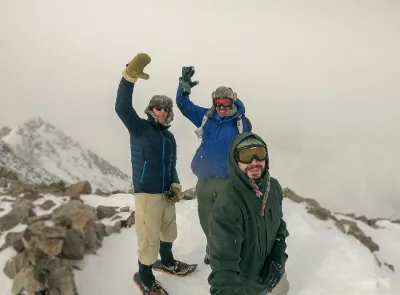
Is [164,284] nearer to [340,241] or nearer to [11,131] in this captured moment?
[340,241]

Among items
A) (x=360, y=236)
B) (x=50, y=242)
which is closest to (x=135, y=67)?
(x=50, y=242)

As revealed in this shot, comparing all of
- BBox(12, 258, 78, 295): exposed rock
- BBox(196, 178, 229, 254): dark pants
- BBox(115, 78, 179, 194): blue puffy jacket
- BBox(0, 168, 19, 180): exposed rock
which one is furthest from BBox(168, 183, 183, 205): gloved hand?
BBox(0, 168, 19, 180): exposed rock

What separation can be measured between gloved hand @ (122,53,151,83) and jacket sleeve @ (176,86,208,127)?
4.19 feet

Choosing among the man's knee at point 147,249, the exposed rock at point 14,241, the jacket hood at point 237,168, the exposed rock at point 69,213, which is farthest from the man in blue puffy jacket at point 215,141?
the exposed rock at point 14,241

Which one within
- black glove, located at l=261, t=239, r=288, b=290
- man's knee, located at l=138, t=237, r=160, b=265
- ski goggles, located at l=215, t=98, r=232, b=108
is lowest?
man's knee, located at l=138, t=237, r=160, b=265

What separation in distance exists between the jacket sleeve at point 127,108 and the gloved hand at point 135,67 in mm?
79

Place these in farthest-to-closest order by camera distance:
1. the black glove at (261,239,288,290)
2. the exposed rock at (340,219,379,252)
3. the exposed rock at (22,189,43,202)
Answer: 1. the exposed rock at (340,219,379,252)
2. the exposed rock at (22,189,43,202)
3. the black glove at (261,239,288,290)

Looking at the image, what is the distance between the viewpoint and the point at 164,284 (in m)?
5.74

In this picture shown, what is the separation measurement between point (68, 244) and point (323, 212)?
21.6 ft

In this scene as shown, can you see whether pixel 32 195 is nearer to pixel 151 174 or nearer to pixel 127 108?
pixel 151 174

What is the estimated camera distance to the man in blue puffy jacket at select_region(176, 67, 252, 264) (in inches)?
209

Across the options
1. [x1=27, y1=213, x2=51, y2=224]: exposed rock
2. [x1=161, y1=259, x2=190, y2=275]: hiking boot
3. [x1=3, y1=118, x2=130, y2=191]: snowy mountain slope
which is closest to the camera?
[x1=161, y1=259, x2=190, y2=275]: hiking boot

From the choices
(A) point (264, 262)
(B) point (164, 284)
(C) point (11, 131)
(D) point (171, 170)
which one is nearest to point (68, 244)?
(B) point (164, 284)

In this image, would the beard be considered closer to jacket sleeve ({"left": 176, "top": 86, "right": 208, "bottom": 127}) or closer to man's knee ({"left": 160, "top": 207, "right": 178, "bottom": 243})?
man's knee ({"left": 160, "top": 207, "right": 178, "bottom": 243})
